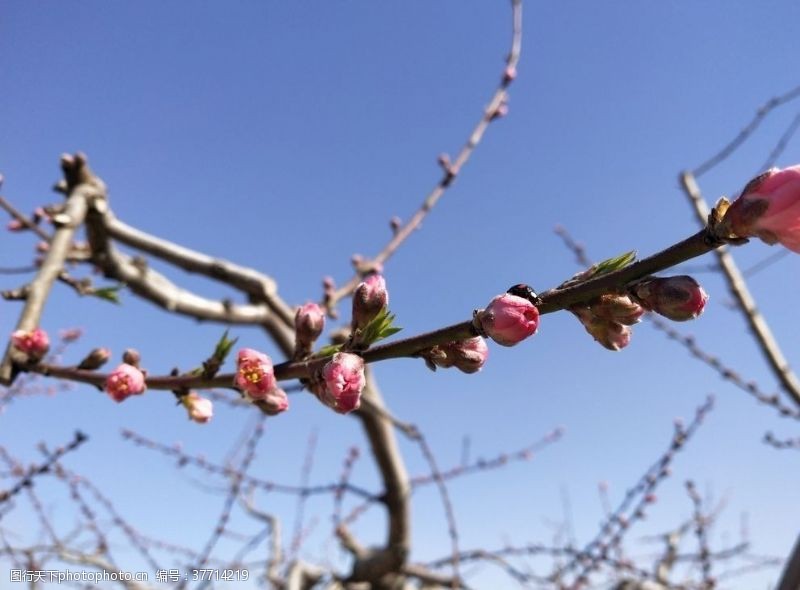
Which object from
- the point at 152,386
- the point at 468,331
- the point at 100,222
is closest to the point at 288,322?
the point at 100,222

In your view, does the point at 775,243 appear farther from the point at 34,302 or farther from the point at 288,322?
the point at 288,322

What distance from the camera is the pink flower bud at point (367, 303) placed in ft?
3.54

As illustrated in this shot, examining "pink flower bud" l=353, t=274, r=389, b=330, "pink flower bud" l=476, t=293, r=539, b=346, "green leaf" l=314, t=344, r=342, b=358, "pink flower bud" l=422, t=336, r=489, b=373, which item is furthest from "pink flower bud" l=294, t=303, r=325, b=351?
"pink flower bud" l=476, t=293, r=539, b=346

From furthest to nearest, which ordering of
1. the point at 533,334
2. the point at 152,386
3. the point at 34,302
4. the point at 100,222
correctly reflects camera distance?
the point at 100,222
the point at 34,302
the point at 152,386
the point at 533,334

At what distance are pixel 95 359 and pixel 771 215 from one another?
161cm

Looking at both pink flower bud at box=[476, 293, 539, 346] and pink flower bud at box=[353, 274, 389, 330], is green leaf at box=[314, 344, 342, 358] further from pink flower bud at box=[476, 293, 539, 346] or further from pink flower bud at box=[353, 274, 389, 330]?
pink flower bud at box=[476, 293, 539, 346]

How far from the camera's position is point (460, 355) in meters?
1.00

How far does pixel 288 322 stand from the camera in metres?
3.81

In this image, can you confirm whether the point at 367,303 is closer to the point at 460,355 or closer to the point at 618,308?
the point at 460,355

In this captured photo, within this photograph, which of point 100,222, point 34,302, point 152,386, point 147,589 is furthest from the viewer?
point 147,589

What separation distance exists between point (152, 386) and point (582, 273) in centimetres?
108

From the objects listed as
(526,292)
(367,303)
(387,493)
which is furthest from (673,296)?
(387,493)

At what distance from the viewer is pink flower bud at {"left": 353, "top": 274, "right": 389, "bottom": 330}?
3.54ft

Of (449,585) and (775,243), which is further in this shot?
(449,585)
